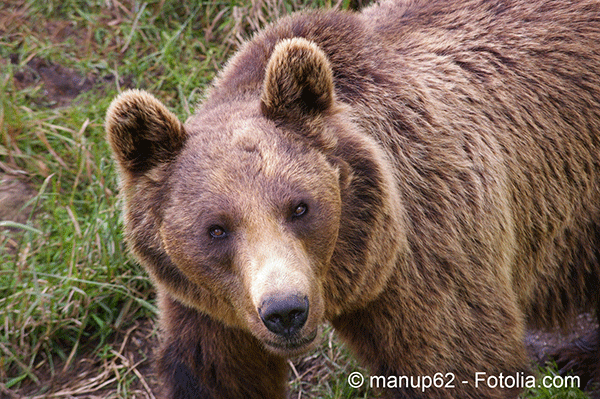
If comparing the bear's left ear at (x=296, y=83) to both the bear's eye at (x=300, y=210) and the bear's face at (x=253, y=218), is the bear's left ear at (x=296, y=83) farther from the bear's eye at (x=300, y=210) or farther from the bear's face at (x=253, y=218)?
the bear's eye at (x=300, y=210)

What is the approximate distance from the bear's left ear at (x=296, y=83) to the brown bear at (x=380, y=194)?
1 centimetres

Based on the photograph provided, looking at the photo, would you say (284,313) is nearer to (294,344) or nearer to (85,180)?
(294,344)

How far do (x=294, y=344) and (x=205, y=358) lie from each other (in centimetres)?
100

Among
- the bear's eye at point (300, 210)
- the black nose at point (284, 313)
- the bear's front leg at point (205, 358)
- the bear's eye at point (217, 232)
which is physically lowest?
the bear's front leg at point (205, 358)

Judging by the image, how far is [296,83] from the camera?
12.0 ft

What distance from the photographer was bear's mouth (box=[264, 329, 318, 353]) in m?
3.34

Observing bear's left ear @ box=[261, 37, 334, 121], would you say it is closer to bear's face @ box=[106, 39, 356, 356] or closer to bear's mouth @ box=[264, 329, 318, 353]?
bear's face @ box=[106, 39, 356, 356]

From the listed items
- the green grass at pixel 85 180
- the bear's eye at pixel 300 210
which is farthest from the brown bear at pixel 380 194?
the green grass at pixel 85 180

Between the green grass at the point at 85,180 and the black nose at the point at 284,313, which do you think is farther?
the green grass at the point at 85,180

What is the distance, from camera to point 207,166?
3.51 m

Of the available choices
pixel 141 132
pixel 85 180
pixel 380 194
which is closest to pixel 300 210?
pixel 380 194

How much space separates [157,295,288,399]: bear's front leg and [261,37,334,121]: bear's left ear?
1.32 meters

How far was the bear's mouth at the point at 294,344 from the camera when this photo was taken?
334 cm

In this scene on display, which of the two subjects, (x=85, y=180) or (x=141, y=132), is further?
(x=85, y=180)
